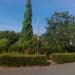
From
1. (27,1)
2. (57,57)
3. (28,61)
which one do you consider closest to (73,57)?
(57,57)

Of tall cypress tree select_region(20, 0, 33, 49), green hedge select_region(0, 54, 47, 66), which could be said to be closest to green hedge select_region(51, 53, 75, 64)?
Result: green hedge select_region(0, 54, 47, 66)

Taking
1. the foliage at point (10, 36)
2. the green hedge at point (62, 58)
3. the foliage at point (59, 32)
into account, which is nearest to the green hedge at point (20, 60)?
the green hedge at point (62, 58)

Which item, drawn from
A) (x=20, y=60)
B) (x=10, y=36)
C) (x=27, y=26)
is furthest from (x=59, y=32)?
(x=10, y=36)

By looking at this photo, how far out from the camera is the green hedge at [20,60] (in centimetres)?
2277

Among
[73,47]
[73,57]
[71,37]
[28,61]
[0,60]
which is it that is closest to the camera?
[0,60]

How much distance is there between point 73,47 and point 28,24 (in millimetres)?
9959

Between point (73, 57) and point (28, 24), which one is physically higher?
point (28, 24)

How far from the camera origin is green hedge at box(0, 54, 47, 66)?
2277 cm

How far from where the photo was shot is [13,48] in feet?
114

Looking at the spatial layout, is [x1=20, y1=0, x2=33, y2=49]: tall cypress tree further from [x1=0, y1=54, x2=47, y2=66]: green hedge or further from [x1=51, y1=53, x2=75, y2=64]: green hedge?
[x1=0, y1=54, x2=47, y2=66]: green hedge

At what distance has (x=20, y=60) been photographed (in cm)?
2394

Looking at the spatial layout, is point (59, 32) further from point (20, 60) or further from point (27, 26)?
point (20, 60)

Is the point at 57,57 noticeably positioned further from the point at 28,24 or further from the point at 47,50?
the point at 28,24

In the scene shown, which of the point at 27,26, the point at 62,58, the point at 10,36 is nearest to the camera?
the point at 62,58
